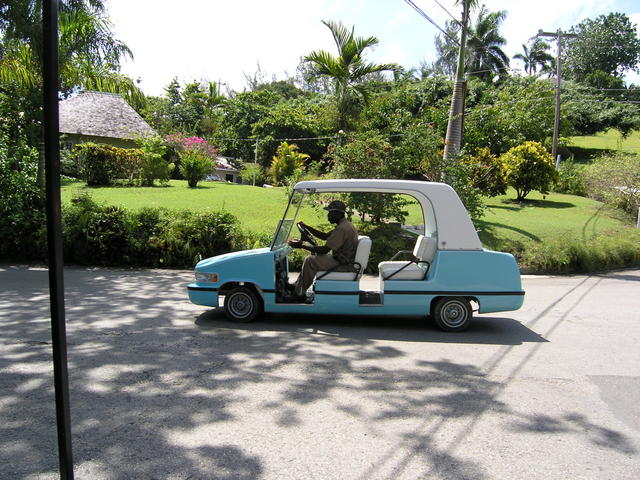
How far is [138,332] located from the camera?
22.1 ft

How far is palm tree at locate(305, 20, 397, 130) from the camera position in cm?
1852

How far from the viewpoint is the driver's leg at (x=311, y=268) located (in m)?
7.37

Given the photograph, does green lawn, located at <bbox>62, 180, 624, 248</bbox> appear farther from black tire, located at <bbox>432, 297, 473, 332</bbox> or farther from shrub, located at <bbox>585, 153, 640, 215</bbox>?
black tire, located at <bbox>432, 297, 473, 332</bbox>

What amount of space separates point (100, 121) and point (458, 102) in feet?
85.4

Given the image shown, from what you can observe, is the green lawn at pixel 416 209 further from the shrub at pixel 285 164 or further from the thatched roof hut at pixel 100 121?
the thatched roof hut at pixel 100 121

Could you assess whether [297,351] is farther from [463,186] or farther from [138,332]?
[463,186]

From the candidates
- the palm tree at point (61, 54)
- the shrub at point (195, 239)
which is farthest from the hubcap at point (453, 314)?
the palm tree at point (61, 54)

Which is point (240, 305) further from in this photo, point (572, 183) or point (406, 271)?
point (572, 183)

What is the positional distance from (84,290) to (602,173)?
19.8 meters

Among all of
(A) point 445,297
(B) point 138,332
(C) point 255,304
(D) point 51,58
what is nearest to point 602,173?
(A) point 445,297

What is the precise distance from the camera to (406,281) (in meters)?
7.22

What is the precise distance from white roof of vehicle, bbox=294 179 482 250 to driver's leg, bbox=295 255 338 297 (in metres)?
0.95

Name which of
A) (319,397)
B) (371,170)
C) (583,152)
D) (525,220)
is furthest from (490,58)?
(319,397)

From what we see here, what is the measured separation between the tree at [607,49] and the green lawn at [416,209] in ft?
172
